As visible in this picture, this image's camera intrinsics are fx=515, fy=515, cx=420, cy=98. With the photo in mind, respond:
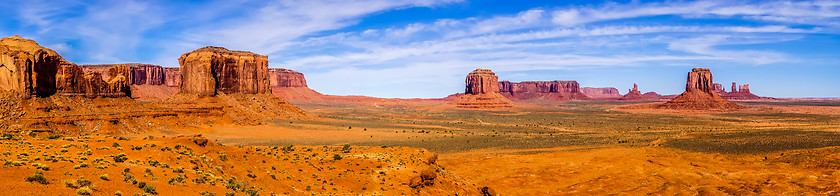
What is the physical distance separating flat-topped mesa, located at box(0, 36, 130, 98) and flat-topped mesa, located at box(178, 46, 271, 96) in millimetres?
22438

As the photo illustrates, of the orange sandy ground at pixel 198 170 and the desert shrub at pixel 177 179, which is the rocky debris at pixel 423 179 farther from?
the desert shrub at pixel 177 179

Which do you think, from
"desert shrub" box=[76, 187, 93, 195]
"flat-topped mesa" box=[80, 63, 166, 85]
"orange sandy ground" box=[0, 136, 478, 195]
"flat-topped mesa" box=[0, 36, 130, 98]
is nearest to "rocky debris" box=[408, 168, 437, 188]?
"orange sandy ground" box=[0, 136, 478, 195]

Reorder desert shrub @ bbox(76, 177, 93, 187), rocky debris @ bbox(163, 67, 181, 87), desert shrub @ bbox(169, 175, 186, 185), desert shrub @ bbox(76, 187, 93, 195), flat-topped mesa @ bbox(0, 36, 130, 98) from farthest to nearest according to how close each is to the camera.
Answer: rocky debris @ bbox(163, 67, 181, 87) < flat-topped mesa @ bbox(0, 36, 130, 98) < desert shrub @ bbox(169, 175, 186, 185) < desert shrub @ bbox(76, 177, 93, 187) < desert shrub @ bbox(76, 187, 93, 195)

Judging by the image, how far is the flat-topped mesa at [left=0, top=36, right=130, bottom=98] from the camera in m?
45.2

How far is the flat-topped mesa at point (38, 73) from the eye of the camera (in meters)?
45.2

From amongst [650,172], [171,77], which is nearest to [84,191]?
[650,172]

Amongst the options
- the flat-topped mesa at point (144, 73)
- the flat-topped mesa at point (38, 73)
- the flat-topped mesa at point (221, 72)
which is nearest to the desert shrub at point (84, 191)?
the flat-topped mesa at point (38, 73)

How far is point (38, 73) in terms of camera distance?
1861 inches

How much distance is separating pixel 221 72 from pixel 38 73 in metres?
37.1

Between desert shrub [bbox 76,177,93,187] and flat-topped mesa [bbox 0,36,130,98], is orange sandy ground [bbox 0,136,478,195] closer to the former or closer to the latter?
desert shrub [bbox 76,177,93,187]

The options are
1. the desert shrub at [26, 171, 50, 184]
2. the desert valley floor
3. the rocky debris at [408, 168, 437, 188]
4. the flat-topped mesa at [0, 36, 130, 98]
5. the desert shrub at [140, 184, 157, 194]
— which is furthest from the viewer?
the flat-topped mesa at [0, 36, 130, 98]

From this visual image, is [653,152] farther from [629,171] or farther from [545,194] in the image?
[545,194]

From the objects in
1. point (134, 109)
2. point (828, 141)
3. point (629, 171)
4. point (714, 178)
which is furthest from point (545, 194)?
point (134, 109)

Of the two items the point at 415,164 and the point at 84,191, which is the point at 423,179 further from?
the point at 84,191
